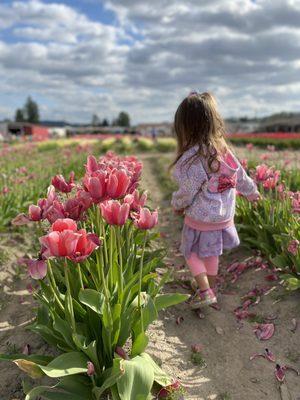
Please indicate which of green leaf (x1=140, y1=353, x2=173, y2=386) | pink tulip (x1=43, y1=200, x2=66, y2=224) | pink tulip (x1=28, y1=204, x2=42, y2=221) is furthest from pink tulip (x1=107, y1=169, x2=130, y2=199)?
green leaf (x1=140, y1=353, x2=173, y2=386)

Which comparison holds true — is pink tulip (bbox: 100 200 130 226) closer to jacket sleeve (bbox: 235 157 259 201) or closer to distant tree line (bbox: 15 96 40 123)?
jacket sleeve (bbox: 235 157 259 201)

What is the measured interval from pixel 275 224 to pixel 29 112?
11064 centimetres

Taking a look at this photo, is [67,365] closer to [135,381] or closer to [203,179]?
[135,381]

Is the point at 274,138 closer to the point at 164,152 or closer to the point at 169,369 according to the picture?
the point at 164,152

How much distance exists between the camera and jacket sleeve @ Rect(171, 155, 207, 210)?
3.47 metres

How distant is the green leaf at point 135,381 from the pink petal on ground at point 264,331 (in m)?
1.27

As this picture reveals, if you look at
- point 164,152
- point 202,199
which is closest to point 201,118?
point 202,199

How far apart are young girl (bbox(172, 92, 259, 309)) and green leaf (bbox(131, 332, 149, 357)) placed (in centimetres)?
106

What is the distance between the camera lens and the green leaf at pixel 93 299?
2.35 m

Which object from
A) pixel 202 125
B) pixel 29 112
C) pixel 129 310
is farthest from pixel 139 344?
pixel 29 112

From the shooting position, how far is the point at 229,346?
320cm

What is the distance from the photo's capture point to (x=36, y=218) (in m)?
2.31

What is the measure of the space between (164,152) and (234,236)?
1965 centimetres

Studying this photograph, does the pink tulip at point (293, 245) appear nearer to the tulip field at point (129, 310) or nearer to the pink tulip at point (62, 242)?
the tulip field at point (129, 310)
